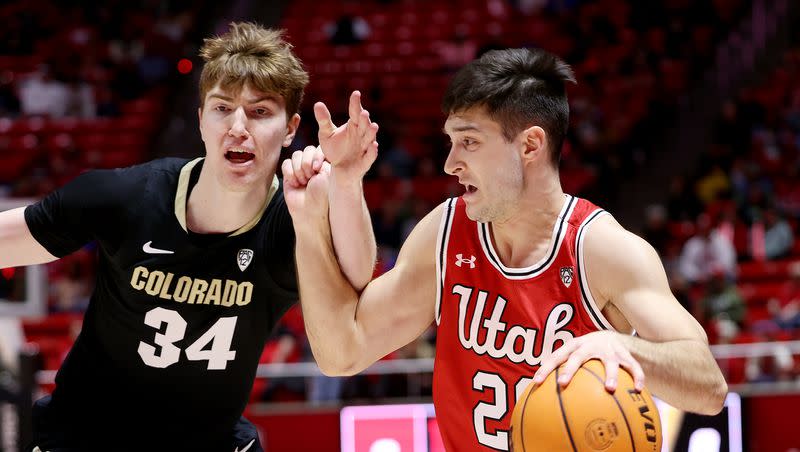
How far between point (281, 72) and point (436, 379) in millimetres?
1204

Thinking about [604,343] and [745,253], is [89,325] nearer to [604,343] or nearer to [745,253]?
[604,343]

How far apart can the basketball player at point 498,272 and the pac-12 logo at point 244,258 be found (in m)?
0.25

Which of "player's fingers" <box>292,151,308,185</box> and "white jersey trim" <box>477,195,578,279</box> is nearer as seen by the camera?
"white jersey trim" <box>477,195,578,279</box>

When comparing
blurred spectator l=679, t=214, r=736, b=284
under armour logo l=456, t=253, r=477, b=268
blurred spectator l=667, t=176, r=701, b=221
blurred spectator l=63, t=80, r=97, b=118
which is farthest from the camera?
blurred spectator l=63, t=80, r=97, b=118

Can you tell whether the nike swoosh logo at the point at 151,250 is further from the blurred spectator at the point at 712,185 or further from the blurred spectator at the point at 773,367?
the blurred spectator at the point at 712,185

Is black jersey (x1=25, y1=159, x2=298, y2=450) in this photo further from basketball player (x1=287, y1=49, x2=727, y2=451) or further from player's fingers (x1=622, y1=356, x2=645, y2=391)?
player's fingers (x1=622, y1=356, x2=645, y2=391)

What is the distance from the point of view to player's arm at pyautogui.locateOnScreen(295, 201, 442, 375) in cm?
357

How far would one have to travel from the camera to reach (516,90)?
3.41 m

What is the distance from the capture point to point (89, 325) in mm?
3865

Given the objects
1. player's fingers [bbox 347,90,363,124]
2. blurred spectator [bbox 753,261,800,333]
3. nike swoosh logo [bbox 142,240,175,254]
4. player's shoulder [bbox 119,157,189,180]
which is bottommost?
blurred spectator [bbox 753,261,800,333]

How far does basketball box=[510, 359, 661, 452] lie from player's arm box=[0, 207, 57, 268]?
1.89m

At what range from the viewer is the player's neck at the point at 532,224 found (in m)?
3.50

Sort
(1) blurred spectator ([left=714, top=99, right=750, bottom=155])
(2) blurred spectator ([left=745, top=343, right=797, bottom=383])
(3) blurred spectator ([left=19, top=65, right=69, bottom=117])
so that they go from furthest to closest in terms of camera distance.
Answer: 1. (3) blurred spectator ([left=19, top=65, right=69, bottom=117])
2. (1) blurred spectator ([left=714, top=99, right=750, bottom=155])
3. (2) blurred spectator ([left=745, top=343, right=797, bottom=383])

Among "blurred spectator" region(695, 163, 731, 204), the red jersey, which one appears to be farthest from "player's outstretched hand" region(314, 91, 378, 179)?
"blurred spectator" region(695, 163, 731, 204)
